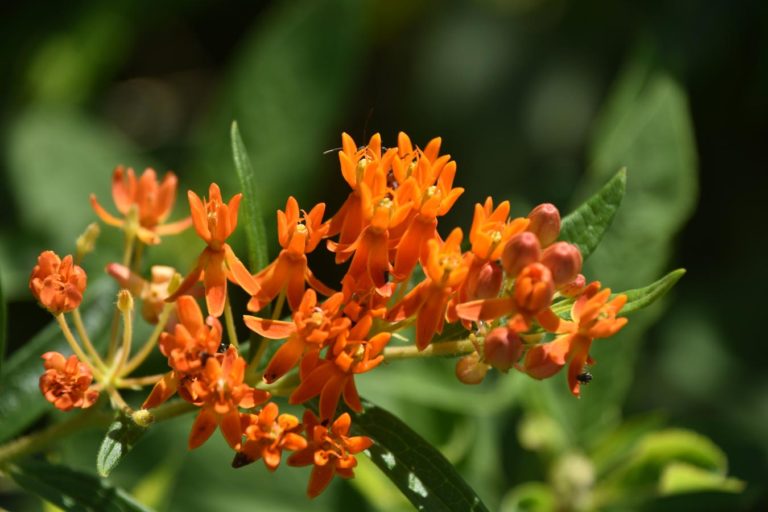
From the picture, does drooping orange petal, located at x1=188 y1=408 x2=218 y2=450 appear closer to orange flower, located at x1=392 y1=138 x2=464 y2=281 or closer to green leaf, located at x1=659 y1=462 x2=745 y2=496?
orange flower, located at x1=392 y1=138 x2=464 y2=281

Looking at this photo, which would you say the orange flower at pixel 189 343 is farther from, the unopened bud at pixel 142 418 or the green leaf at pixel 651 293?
the green leaf at pixel 651 293

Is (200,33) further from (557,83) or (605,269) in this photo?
(605,269)

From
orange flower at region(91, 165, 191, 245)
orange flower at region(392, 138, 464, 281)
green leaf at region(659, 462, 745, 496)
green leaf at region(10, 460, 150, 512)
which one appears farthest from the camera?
green leaf at region(659, 462, 745, 496)

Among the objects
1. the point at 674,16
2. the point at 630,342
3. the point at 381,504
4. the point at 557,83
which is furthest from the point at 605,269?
the point at 557,83

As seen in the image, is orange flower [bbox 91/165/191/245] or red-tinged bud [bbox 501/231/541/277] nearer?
red-tinged bud [bbox 501/231/541/277]

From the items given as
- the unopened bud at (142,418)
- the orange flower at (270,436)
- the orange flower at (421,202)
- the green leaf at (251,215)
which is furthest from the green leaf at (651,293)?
the unopened bud at (142,418)

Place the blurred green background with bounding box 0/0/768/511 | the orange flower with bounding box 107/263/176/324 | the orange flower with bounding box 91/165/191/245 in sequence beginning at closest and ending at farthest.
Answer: the orange flower with bounding box 107/263/176/324
the orange flower with bounding box 91/165/191/245
the blurred green background with bounding box 0/0/768/511

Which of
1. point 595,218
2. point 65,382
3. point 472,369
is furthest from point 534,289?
point 65,382

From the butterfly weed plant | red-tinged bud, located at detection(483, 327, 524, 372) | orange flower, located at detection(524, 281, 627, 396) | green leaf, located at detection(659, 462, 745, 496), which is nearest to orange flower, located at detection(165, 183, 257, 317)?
the butterfly weed plant
